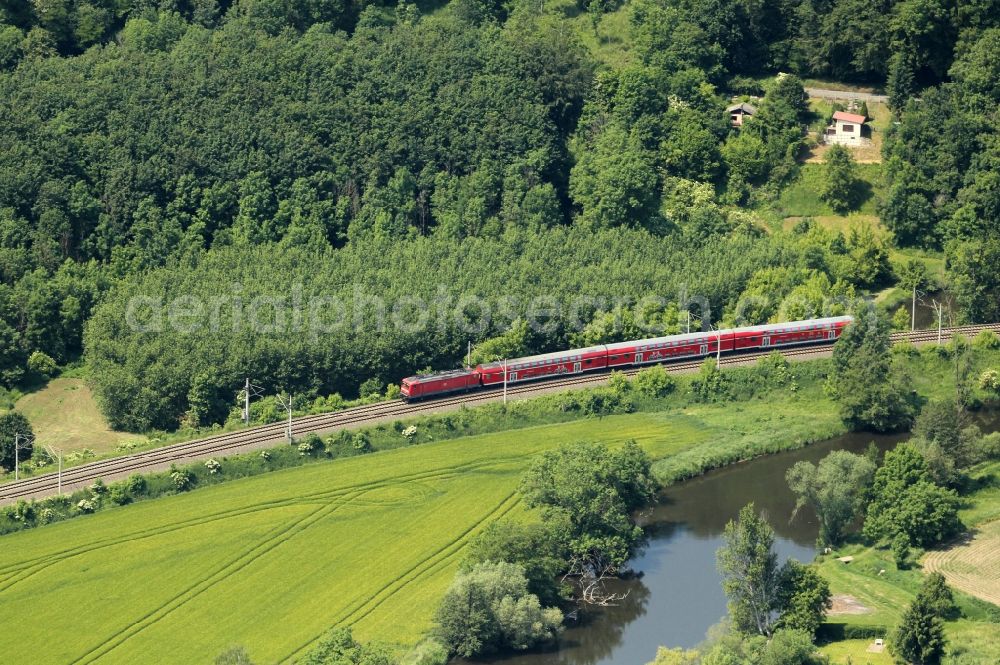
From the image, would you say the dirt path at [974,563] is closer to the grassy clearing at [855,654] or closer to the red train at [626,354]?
the grassy clearing at [855,654]

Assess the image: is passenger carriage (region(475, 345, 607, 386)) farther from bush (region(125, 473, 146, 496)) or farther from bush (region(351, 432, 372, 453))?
bush (region(125, 473, 146, 496))

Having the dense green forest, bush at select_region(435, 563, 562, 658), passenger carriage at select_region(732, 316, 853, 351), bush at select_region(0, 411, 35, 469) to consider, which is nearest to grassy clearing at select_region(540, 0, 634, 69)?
the dense green forest

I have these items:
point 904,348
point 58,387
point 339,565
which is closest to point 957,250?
point 904,348

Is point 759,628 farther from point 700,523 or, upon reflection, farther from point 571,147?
point 571,147

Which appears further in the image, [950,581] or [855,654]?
[950,581]

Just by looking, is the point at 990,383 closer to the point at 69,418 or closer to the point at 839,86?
the point at 839,86

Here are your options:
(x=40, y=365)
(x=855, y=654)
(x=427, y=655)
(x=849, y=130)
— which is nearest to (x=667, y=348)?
(x=849, y=130)
